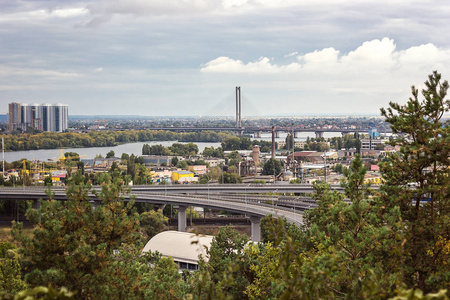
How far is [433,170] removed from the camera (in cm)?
498

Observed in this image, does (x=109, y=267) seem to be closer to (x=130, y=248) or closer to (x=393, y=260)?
(x=130, y=248)

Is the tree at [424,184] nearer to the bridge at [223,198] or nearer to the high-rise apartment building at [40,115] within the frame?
the bridge at [223,198]

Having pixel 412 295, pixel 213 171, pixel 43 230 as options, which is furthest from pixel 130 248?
pixel 213 171

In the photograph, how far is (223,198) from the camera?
18.2m

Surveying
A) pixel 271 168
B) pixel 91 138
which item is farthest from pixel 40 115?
pixel 271 168

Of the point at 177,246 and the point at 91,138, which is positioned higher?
the point at 91,138

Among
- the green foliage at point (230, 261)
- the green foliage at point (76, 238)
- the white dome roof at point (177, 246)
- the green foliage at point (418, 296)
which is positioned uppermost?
the green foliage at point (418, 296)

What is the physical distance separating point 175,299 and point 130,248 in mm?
650

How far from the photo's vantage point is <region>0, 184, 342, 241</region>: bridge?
51.1ft

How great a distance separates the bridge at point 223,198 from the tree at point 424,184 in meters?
8.14

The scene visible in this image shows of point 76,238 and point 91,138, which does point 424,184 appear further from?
point 91,138

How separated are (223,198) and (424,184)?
13.4 meters

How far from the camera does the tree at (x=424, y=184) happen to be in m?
4.64

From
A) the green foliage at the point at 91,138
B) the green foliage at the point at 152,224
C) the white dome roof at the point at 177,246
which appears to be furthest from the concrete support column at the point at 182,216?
the green foliage at the point at 91,138
